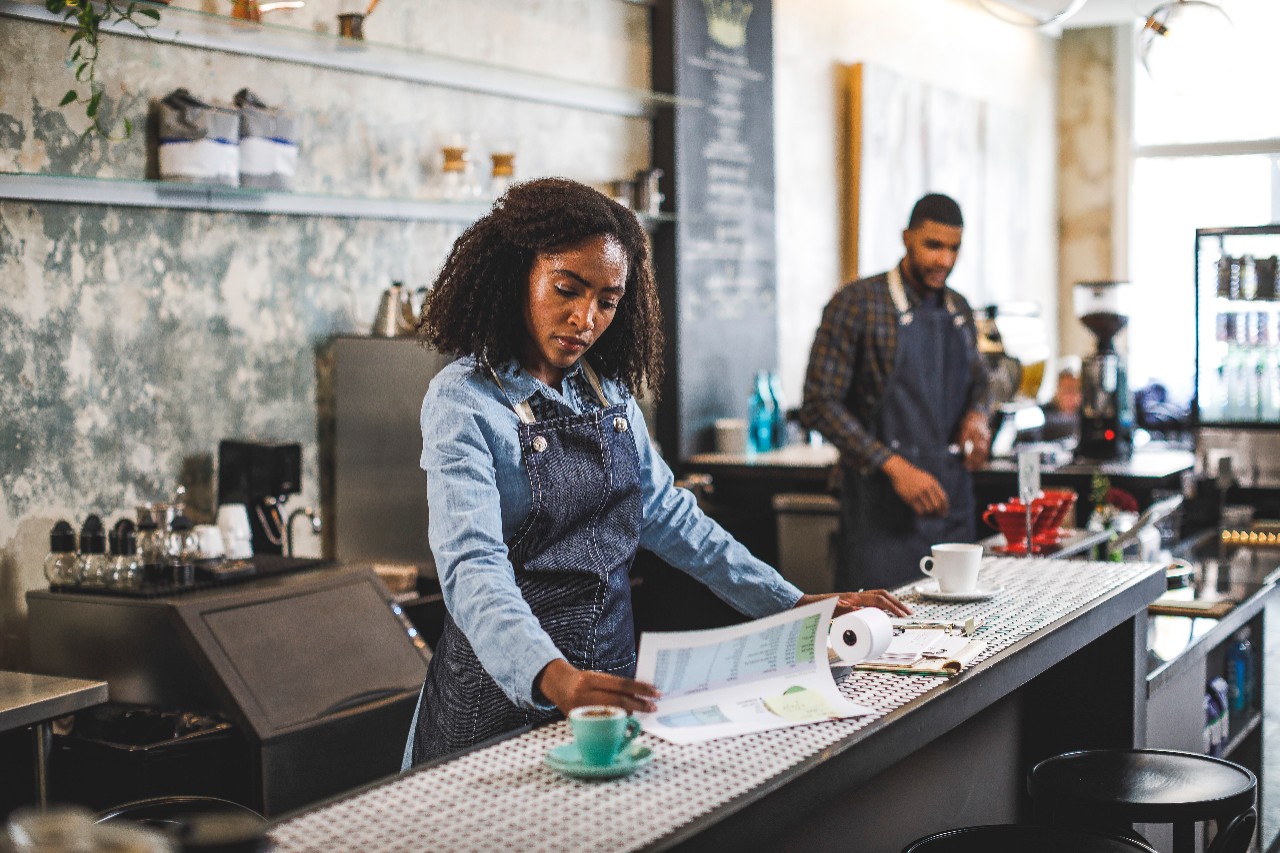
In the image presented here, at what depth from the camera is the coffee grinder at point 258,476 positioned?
3.76 metres

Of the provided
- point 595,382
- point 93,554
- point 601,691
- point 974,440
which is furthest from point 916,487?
point 601,691

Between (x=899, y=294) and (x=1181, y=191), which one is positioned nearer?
(x=899, y=294)

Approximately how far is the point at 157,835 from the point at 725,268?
4.72 meters

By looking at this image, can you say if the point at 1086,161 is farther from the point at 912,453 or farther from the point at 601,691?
the point at 601,691

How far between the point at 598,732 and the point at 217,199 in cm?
266

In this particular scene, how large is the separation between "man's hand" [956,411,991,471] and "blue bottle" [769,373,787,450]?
1.42m

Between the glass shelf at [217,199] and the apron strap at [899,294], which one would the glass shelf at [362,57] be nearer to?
the glass shelf at [217,199]

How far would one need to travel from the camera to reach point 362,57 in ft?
13.6

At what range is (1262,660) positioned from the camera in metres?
3.97

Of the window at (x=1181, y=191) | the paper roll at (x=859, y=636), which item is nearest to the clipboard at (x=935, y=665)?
the paper roll at (x=859, y=636)

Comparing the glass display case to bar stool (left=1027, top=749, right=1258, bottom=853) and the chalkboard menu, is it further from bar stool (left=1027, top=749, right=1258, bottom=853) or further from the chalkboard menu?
bar stool (left=1027, top=749, right=1258, bottom=853)

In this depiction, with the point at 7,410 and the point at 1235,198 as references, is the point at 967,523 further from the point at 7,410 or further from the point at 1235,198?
the point at 1235,198

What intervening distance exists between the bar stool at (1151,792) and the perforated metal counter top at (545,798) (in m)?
0.52

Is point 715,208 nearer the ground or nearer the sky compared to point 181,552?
nearer the sky
